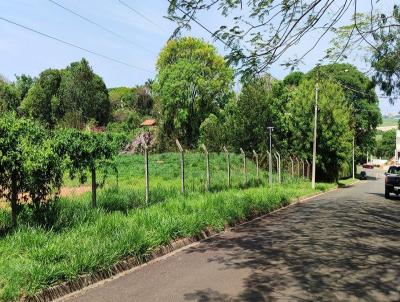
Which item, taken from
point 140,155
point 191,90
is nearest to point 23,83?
point 191,90

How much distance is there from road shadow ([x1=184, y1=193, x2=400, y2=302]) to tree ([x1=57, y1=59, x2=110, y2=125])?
53.8 metres

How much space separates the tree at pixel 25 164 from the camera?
8.61m

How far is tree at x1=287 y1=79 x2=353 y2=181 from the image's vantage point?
43719mm

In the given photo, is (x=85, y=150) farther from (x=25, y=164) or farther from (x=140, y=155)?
(x=140, y=155)

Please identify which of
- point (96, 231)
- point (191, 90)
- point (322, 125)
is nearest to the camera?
point (96, 231)

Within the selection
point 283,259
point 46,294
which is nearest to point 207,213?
point 283,259

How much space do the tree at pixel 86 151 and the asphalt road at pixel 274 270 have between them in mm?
3195

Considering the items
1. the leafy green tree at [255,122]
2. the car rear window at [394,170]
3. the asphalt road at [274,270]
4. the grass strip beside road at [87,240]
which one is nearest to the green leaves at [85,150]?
the grass strip beside road at [87,240]

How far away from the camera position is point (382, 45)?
A: 14766mm

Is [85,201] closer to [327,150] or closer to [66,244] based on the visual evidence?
[66,244]

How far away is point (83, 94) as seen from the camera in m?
65.5

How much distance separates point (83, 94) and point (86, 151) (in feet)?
184

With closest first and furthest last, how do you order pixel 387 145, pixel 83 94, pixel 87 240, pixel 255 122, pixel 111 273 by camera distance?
pixel 111 273, pixel 87 240, pixel 255 122, pixel 83 94, pixel 387 145

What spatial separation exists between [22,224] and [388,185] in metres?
23.1
